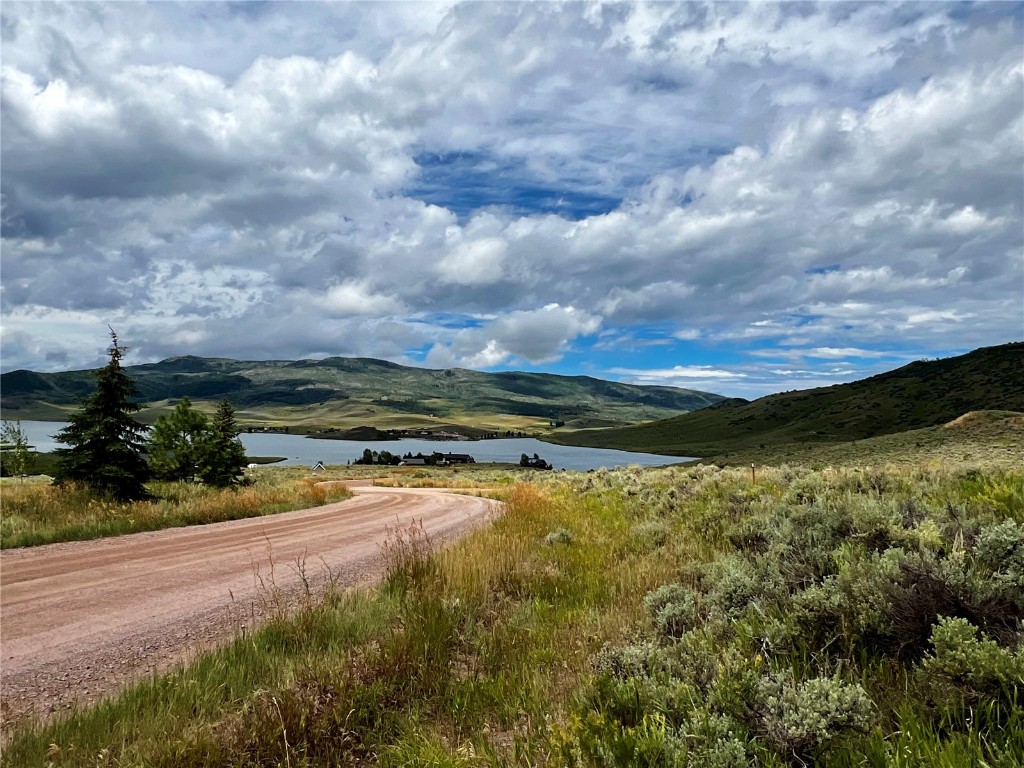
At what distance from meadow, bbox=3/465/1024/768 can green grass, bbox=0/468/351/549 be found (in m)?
11.6

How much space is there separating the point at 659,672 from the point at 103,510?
17960mm

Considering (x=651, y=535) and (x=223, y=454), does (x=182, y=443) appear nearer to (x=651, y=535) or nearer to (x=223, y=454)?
(x=223, y=454)

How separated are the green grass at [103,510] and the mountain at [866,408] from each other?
8155cm

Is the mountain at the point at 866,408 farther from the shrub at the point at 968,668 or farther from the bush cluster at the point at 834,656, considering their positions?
the shrub at the point at 968,668

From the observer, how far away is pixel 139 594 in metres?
9.16

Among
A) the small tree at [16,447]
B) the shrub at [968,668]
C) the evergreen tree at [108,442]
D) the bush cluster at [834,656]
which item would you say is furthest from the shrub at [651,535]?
the small tree at [16,447]

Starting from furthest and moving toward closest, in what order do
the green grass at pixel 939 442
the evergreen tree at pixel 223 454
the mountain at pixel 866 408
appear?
the mountain at pixel 866 408 < the evergreen tree at pixel 223 454 < the green grass at pixel 939 442

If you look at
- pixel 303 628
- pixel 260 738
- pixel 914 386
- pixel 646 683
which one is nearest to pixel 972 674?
pixel 646 683

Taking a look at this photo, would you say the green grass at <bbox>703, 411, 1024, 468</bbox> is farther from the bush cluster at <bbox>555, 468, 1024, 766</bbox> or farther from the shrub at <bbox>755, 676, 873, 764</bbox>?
the shrub at <bbox>755, 676, 873, 764</bbox>

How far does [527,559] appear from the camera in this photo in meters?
9.20

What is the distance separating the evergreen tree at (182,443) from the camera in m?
44.1

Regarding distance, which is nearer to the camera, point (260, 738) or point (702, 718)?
point (702, 718)

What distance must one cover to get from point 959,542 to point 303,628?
6.32 m

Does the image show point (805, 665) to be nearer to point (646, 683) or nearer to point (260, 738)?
point (646, 683)
